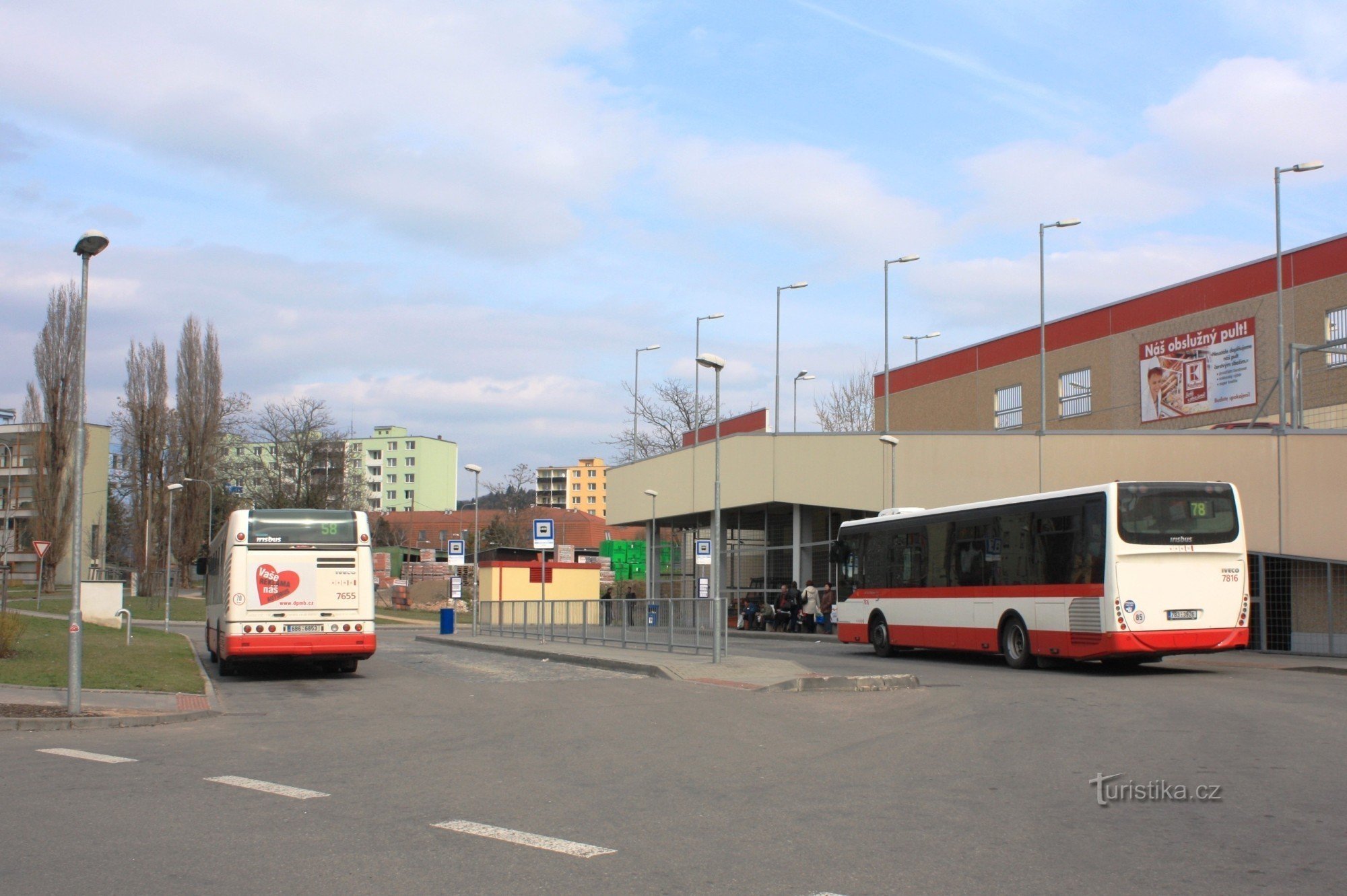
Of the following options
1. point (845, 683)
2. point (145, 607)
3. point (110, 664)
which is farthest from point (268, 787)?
point (145, 607)

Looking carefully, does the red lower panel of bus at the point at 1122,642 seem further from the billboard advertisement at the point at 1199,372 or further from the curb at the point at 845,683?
the billboard advertisement at the point at 1199,372

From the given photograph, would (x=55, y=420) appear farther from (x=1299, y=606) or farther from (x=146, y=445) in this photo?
(x=1299, y=606)

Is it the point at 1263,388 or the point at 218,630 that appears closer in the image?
the point at 218,630

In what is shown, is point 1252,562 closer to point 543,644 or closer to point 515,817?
point 543,644

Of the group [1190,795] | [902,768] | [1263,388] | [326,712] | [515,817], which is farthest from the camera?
[1263,388]

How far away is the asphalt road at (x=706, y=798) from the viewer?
6.07 meters

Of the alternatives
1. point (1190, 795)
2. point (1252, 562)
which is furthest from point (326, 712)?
point (1252, 562)

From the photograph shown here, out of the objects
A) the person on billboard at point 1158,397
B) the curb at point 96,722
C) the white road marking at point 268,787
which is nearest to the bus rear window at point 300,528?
the curb at point 96,722

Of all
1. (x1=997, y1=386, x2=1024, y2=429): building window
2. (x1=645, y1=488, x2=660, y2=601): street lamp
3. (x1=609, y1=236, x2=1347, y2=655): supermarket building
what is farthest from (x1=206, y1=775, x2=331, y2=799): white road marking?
(x1=997, y1=386, x2=1024, y2=429): building window

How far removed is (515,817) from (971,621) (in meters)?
15.8

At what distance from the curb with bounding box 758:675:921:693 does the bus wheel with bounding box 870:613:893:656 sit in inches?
331

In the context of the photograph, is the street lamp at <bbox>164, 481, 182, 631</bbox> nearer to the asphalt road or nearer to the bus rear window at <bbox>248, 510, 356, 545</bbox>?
the bus rear window at <bbox>248, 510, 356, 545</bbox>

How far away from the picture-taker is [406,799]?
27.2ft

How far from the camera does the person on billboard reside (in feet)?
129
